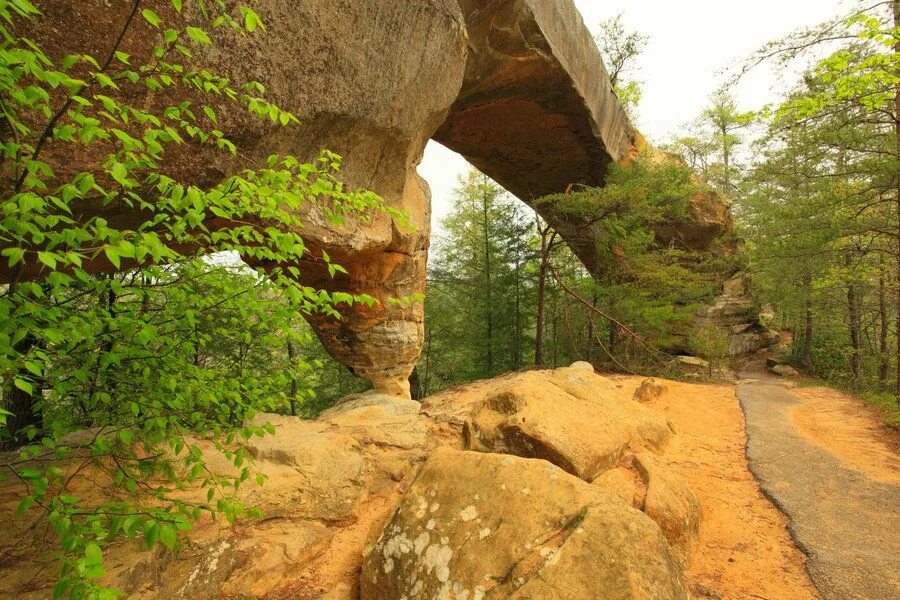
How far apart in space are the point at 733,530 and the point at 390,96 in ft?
20.4

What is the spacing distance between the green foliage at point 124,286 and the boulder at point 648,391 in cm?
699

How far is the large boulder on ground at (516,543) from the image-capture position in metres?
2.22

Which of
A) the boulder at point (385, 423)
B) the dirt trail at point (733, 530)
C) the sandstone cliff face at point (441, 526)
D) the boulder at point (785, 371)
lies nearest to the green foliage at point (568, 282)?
the boulder at point (785, 371)

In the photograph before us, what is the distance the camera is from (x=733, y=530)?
139 inches

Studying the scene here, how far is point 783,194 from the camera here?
50.1 feet

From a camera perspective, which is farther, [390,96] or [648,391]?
[648,391]

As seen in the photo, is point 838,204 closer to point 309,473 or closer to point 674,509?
point 674,509

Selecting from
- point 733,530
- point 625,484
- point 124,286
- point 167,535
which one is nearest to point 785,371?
point 733,530

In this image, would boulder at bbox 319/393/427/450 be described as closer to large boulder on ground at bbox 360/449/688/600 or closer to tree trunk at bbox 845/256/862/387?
large boulder on ground at bbox 360/449/688/600

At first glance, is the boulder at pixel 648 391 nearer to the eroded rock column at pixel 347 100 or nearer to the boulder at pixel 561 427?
the boulder at pixel 561 427

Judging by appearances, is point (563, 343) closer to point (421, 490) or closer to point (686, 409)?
point (686, 409)

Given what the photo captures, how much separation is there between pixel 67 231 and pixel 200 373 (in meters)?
1.35

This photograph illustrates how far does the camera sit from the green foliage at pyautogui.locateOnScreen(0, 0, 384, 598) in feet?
5.32

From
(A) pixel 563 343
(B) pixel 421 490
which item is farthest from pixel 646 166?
(B) pixel 421 490
